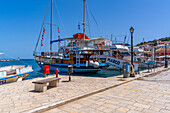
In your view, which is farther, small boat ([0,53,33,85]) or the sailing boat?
the sailing boat

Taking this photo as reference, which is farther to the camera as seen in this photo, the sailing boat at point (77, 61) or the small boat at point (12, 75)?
the sailing boat at point (77, 61)

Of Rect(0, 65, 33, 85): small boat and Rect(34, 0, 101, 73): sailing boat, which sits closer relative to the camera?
Rect(0, 65, 33, 85): small boat

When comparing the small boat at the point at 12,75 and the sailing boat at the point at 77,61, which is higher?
the sailing boat at the point at 77,61

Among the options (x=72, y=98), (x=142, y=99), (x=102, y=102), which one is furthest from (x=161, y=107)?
(x=72, y=98)

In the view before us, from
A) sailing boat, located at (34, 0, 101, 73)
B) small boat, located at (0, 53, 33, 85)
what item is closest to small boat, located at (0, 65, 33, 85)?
small boat, located at (0, 53, 33, 85)

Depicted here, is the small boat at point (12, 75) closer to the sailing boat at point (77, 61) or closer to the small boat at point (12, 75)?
the small boat at point (12, 75)

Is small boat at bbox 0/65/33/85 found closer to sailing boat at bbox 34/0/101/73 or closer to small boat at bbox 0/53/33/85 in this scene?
small boat at bbox 0/53/33/85

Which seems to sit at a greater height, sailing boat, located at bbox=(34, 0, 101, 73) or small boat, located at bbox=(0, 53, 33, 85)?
sailing boat, located at bbox=(34, 0, 101, 73)

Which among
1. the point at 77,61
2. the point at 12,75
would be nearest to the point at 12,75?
the point at 12,75

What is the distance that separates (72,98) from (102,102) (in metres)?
1.39

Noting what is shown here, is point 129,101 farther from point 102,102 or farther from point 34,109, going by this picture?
point 34,109

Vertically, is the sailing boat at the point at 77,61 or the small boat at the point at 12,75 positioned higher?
the sailing boat at the point at 77,61

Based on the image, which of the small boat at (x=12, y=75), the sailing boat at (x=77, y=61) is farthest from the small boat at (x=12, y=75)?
the sailing boat at (x=77, y=61)

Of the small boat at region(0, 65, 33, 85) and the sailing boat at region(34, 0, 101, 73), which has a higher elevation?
the sailing boat at region(34, 0, 101, 73)
